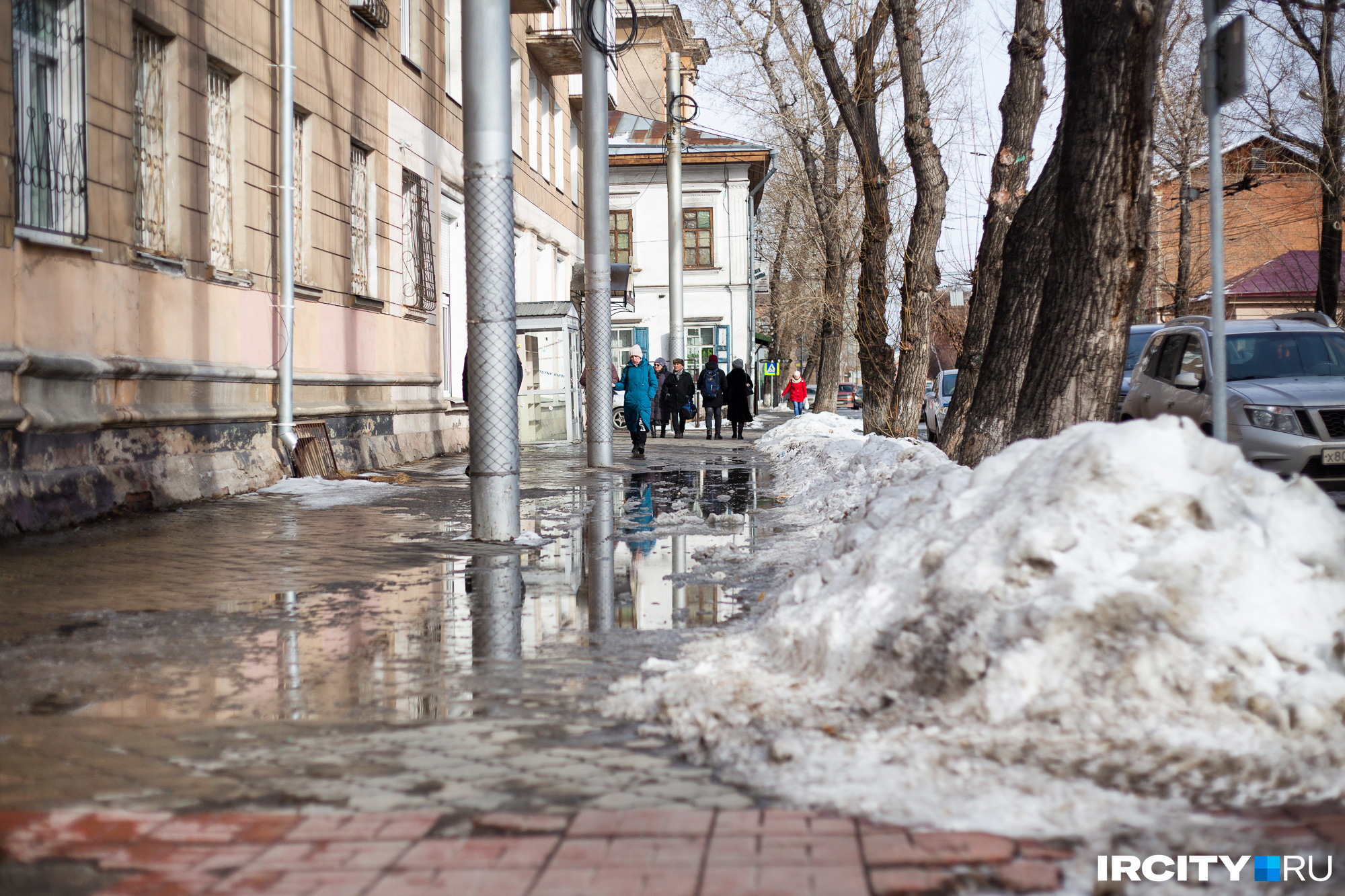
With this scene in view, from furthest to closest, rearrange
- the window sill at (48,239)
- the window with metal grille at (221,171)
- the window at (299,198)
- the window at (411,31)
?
1. the window at (411,31)
2. the window at (299,198)
3. the window with metal grille at (221,171)
4. the window sill at (48,239)

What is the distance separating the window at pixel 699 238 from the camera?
1822 inches

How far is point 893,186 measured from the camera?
3309 cm

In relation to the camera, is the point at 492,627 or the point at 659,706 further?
the point at 492,627

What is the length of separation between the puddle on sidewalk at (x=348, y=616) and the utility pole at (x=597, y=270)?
6542mm

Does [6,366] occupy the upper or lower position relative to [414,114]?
lower

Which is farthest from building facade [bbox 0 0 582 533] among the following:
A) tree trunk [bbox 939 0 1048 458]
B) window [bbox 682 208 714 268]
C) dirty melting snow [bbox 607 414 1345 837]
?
window [bbox 682 208 714 268]

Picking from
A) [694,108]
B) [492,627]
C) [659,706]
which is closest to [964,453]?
[492,627]

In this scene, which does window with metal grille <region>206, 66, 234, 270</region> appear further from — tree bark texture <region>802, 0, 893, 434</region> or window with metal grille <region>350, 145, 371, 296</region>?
tree bark texture <region>802, 0, 893, 434</region>

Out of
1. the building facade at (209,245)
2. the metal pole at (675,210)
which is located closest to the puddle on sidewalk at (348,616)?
the building facade at (209,245)

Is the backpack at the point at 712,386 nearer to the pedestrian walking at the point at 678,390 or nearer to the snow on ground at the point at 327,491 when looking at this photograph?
the pedestrian walking at the point at 678,390

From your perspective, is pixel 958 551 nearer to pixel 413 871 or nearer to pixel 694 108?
pixel 413 871

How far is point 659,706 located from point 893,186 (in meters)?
30.2

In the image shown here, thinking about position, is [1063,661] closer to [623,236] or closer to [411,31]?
[411,31]

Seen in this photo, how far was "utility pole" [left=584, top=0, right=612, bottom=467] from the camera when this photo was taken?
1691 centimetres
